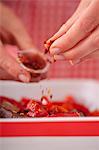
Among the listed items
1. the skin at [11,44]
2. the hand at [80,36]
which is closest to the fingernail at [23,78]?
the skin at [11,44]

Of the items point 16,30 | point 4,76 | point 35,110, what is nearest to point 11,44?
point 16,30

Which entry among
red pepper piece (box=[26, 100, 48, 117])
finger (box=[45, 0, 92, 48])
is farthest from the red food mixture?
finger (box=[45, 0, 92, 48])

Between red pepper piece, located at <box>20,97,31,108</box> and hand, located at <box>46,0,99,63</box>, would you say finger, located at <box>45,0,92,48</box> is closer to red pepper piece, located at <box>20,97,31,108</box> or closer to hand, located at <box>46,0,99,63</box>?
hand, located at <box>46,0,99,63</box>

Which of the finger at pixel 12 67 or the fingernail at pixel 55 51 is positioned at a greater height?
the finger at pixel 12 67

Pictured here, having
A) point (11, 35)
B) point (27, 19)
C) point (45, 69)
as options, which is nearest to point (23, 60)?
point (45, 69)

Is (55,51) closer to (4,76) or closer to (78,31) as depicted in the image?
(78,31)

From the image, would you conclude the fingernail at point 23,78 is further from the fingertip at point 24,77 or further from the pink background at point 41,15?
the pink background at point 41,15

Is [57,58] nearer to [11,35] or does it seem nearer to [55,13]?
[11,35]
